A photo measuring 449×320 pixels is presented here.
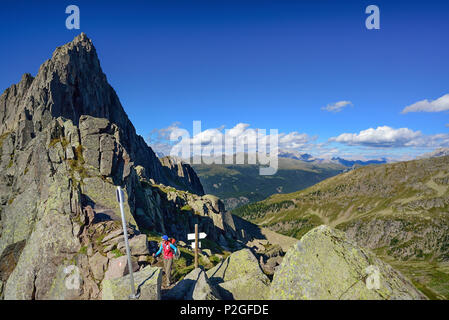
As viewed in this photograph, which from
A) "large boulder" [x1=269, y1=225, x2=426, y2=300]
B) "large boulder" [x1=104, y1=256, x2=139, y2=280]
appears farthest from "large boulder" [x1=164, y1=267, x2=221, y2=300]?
"large boulder" [x1=104, y1=256, x2=139, y2=280]

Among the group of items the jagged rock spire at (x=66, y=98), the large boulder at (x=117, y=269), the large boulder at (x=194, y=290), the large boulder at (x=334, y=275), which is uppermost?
the jagged rock spire at (x=66, y=98)

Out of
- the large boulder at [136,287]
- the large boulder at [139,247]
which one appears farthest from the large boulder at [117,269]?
the large boulder at [136,287]

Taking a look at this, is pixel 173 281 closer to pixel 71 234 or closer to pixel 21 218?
pixel 71 234

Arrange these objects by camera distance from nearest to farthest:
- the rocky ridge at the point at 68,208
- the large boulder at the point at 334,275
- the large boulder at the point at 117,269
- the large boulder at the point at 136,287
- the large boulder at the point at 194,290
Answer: the large boulder at the point at 334,275, the large boulder at the point at 194,290, the large boulder at the point at 136,287, the large boulder at the point at 117,269, the rocky ridge at the point at 68,208

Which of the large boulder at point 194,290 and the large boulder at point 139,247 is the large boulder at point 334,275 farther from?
the large boulder at point 139,247

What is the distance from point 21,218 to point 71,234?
14704mm

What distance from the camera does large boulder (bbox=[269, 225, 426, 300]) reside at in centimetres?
1216

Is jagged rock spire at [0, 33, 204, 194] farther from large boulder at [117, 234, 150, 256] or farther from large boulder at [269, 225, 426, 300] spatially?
large boulder at [269, 225, 426, 300]

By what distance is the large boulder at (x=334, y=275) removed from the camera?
12156mm

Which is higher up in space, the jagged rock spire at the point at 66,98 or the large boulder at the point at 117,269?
the jagged rock spire at the point at 66,98

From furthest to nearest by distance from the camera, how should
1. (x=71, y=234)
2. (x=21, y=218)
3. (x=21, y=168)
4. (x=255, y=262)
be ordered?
(x=21, y=168), (x=21, y=218), (x=71, y=234), (x=255, y=262)
